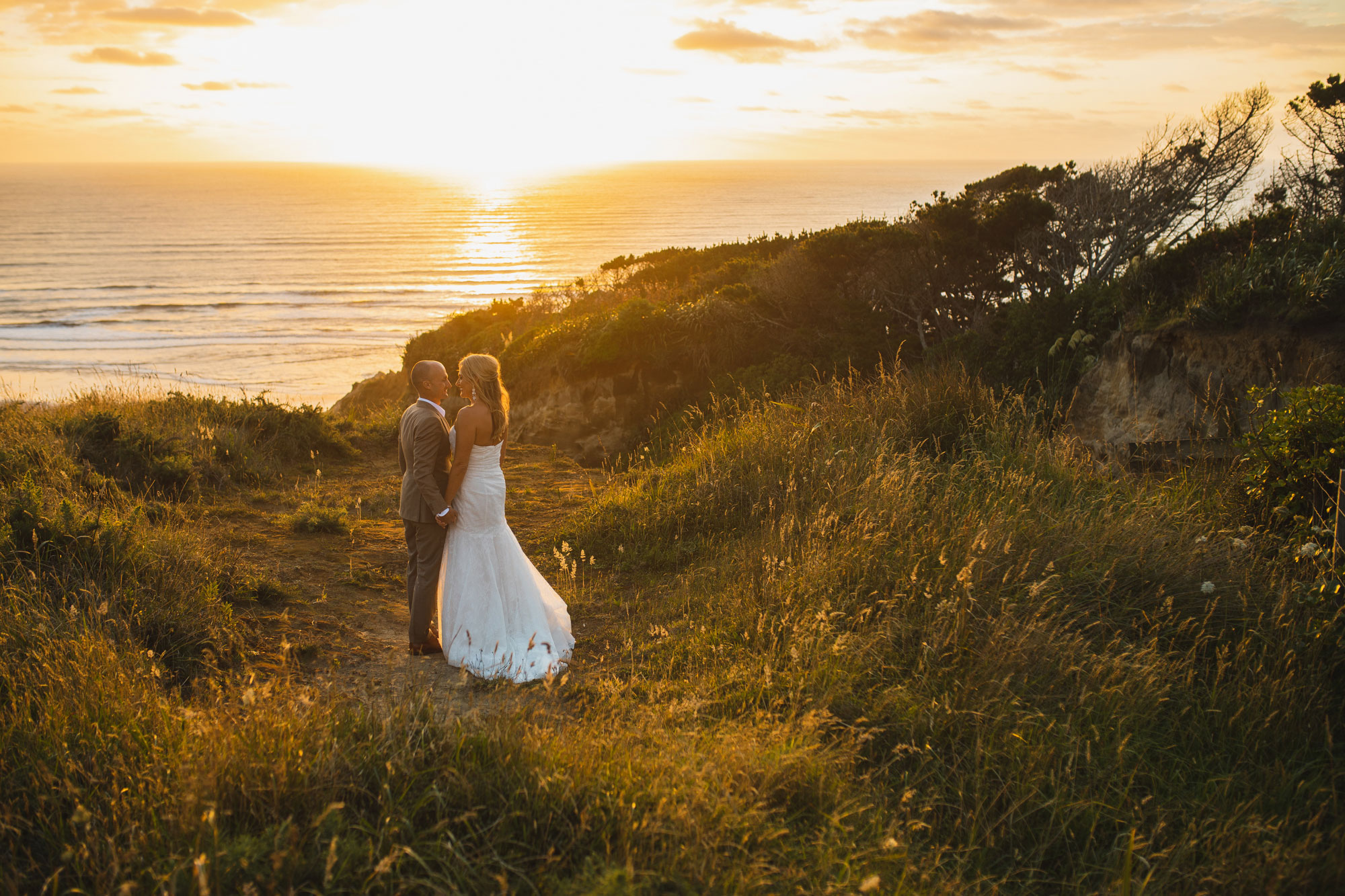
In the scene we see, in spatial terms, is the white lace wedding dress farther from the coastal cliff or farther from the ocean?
the ocean

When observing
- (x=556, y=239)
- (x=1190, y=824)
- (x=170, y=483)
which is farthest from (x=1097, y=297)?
(x=556, y=239)

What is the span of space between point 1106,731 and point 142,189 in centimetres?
19913

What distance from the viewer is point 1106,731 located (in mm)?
3818

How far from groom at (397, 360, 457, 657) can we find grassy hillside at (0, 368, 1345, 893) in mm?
827

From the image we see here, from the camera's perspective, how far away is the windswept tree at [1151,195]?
14.7 metres

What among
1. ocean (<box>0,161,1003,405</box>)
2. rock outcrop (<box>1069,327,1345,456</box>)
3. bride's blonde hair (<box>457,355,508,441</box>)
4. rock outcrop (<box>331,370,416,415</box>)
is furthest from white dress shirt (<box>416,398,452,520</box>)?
rock outcrop (<box>331,370,416,415</box>)

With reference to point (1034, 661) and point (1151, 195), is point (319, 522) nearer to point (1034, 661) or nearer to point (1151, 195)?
point (1034, 661)

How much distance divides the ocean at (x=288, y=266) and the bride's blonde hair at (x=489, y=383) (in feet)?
42.6

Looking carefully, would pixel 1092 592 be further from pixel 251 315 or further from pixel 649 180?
pixel 649 180

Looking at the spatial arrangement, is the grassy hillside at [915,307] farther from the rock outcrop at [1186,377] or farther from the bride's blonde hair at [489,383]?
the bride's blonde hair at [489,383]

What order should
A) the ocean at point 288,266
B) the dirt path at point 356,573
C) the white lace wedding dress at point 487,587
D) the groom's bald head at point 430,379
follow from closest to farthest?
the dirt path at point 356,573
the groom's bald head at point 430,379
the white lace wedding dress at point 487,587
the ocean at point 288,266

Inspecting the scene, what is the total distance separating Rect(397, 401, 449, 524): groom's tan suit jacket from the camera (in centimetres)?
527

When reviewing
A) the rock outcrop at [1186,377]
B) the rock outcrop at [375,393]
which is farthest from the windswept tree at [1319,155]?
the rock outcrop at [375,393]

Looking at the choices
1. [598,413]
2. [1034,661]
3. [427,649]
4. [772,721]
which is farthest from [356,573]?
[598,413]
